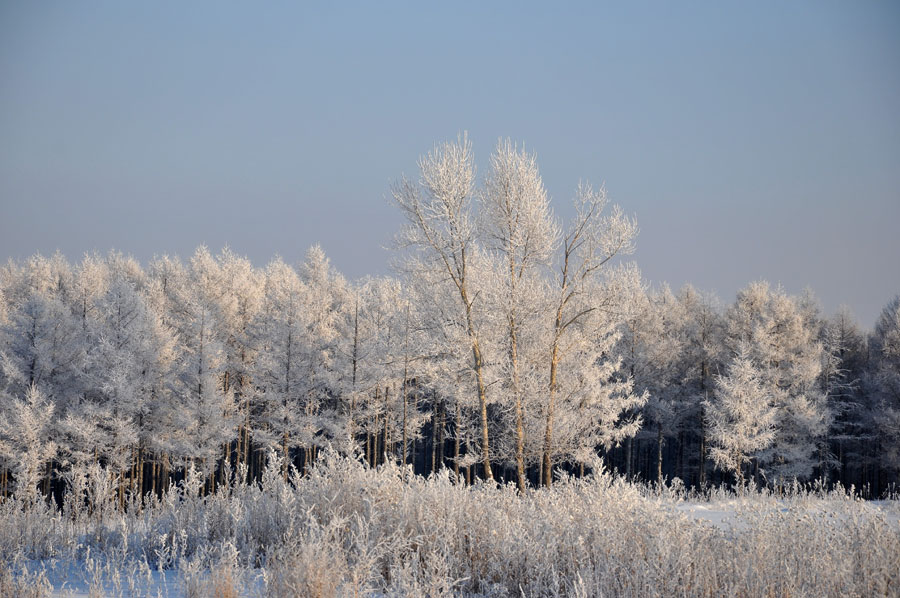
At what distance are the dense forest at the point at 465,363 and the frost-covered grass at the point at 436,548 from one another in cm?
218

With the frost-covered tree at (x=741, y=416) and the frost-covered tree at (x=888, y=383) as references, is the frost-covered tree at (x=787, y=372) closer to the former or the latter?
the frost-covered tree at (x=741, y=416)

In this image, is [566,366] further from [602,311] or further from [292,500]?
[292,500]

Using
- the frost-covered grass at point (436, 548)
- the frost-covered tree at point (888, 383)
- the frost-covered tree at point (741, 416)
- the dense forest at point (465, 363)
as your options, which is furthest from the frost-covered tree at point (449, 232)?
the frost-covered tree at point (888, 383)

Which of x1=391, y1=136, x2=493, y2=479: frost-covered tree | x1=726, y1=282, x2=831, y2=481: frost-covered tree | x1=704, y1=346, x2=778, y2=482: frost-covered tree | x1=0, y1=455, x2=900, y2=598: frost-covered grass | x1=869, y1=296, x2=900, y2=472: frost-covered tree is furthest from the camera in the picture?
x1=726, y1=282, x2=831, y2=481: frost-covered tree

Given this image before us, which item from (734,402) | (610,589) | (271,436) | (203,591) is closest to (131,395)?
(271,436)

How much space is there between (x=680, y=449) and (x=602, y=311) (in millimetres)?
23799

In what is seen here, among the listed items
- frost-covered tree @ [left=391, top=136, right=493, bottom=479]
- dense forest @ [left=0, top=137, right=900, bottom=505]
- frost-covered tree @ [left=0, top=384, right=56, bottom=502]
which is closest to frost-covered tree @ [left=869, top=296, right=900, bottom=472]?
dense forest @ [left=0, top=137, right=900, bottom=505]

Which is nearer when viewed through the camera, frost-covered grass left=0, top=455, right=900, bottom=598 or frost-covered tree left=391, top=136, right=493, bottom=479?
frost-covered grass left=0, top=455, right=900, bottom=598

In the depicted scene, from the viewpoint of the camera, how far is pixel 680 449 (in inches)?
1401

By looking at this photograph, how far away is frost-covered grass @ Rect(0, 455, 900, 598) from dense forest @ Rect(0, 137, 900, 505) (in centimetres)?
218

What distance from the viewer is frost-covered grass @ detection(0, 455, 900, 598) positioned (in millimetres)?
4285

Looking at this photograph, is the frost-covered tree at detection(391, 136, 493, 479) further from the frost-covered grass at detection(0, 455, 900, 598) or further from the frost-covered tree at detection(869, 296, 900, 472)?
the frost-covered tree at detection(869, 296, 900, 472)

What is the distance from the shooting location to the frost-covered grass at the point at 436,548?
429 cm

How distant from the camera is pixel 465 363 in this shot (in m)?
15.0
